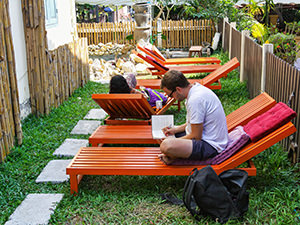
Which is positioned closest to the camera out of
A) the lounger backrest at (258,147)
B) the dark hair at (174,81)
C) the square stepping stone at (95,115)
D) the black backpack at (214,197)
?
the black backpack at (214,197)

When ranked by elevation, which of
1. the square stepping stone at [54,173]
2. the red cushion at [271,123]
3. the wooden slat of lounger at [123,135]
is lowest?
the square stepping stone at [54,173]

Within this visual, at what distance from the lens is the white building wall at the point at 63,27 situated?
30.4ft

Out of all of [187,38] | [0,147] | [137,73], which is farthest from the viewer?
[187,38]

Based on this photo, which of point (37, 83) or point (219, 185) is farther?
point (37, 83)

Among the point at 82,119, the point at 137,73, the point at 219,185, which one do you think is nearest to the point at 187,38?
the point at 137,73

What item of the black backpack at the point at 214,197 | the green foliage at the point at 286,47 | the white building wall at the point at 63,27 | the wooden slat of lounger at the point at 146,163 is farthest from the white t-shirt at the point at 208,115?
the green foliage at the point at 286,47

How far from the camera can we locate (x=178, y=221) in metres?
3.50

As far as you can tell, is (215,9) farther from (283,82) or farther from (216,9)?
(283,82)

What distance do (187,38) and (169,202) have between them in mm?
14438

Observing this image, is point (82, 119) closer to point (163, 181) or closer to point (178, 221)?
point (163, 181)

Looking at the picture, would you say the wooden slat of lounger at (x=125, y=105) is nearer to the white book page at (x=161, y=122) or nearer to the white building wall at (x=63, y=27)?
the white book page at (x=161, y=122)

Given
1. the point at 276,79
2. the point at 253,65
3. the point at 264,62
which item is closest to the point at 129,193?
the point at 276,79

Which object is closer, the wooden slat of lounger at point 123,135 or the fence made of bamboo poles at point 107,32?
the wooden slat of lounger at point 123,135

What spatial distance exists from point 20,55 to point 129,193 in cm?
371
